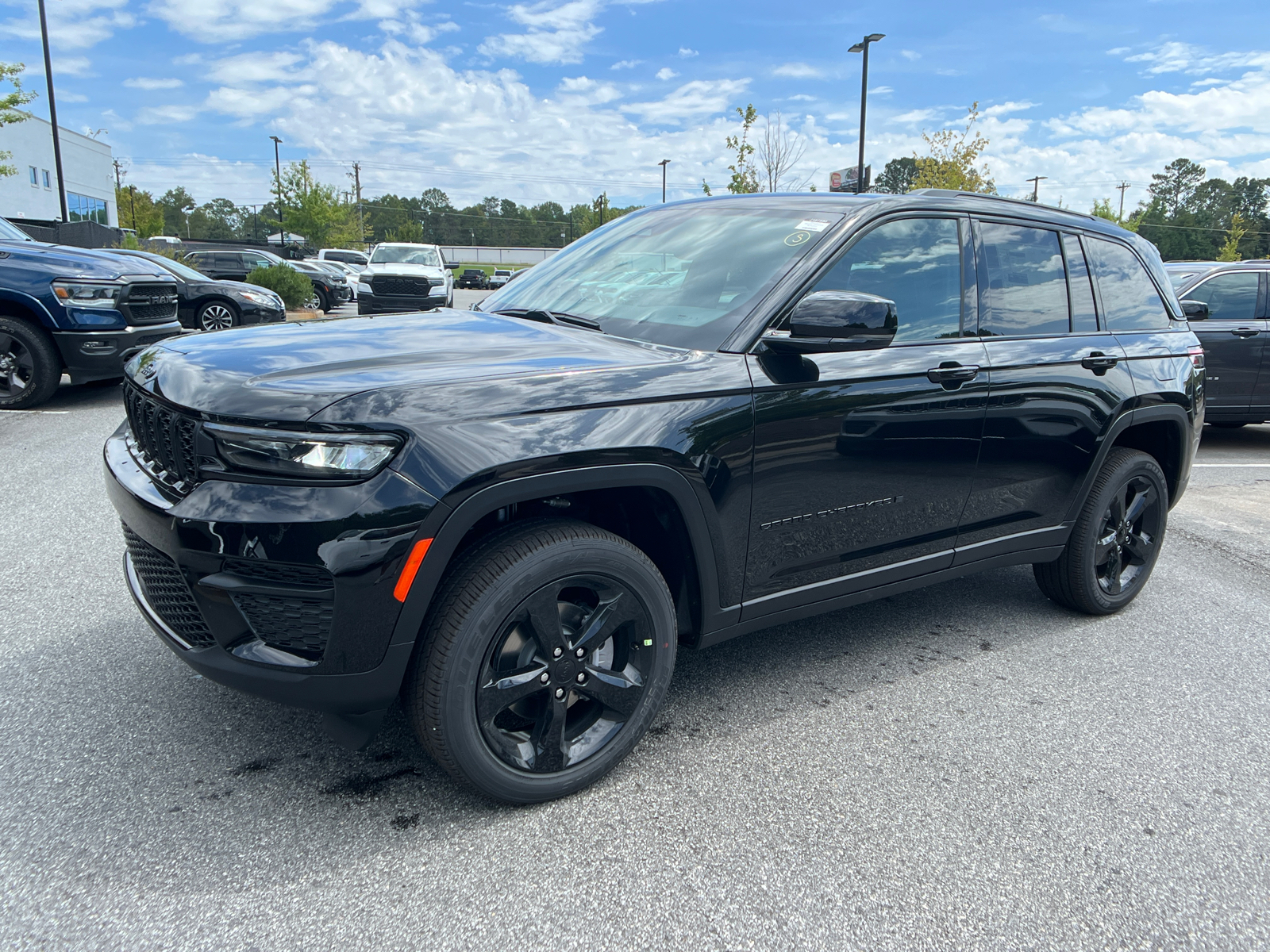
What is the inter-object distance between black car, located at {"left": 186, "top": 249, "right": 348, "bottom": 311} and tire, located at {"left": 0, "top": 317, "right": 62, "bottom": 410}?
16.7m

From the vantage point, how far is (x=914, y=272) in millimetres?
3275

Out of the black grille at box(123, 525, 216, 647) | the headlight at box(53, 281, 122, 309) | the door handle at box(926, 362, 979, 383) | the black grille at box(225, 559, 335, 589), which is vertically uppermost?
the headlight at box(53, 281, 122, 309)

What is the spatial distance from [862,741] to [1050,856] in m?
0.67

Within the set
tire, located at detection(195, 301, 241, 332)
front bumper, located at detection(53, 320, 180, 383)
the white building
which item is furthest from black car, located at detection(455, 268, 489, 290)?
front bumper, located at detection(53, 320, 180, 383)

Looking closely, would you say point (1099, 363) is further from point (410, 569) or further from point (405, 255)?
point (405, 255)

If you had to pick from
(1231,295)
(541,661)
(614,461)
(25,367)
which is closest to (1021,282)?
(614,461)

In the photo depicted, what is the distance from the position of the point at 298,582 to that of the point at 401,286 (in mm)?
17716

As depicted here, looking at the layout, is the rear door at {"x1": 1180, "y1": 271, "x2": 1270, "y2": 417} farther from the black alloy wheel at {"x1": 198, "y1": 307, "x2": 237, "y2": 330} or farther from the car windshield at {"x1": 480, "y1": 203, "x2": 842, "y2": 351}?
the black alloy wheel at {"x1": 198, "y1": 307, "x2": 237, "y2": 330}

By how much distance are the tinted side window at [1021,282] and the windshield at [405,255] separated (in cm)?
1854

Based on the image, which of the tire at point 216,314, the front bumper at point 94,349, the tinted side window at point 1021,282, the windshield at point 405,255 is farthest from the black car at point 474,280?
the tinted side window at point 1021,282

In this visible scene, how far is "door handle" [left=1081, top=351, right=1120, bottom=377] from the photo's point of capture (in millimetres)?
3711

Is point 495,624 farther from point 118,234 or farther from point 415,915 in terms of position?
point 118,234

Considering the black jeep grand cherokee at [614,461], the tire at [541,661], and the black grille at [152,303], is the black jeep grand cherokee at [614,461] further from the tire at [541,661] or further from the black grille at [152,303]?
the black grille at [152,303]

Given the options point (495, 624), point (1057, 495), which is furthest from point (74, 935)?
point (1057, 495)
